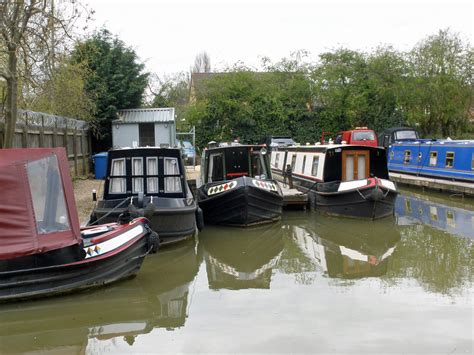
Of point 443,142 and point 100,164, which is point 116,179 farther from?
point 443,142

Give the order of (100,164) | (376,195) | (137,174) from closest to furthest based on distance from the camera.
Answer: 1. (137,174)
2. (376,195)
3. (100,164)

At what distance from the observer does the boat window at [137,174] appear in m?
11.1

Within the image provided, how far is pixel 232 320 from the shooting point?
6582 mm

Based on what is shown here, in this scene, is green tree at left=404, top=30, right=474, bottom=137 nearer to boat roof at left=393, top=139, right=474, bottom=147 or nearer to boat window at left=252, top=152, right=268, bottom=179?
boat roof at left=393, top=139, right=474, bottom=147

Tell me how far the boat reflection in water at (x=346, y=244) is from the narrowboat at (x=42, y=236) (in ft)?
12.8

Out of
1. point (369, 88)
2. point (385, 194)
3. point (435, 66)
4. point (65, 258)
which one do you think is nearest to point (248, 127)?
point (369, 88)

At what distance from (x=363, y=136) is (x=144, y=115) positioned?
29.9 ft

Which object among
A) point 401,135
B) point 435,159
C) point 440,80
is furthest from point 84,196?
point 440,80

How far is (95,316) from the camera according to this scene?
6801 mm

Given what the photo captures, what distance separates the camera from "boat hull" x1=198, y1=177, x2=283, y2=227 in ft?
40.8

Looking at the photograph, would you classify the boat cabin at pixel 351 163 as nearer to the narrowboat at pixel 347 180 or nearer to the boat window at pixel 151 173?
the narrowboat at pixel 347 180

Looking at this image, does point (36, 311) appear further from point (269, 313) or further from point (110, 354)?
point (269, 313)

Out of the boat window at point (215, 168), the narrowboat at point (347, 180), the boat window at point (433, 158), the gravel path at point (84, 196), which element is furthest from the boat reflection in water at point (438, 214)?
the gravel path at point (84, 196)

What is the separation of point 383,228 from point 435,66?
17.6 m
